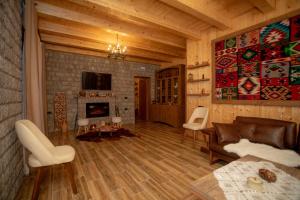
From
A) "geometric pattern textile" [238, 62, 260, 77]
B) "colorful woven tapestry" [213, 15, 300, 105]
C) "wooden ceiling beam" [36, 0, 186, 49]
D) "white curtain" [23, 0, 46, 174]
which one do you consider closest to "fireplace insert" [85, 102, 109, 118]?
"white curtain" [23, 0, 46, 174]

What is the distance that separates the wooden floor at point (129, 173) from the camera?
171 centimetres

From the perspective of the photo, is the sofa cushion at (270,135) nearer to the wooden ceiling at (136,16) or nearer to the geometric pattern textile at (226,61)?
the geometric pattern textile at (226,61)

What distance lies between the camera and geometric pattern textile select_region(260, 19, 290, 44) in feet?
7.66

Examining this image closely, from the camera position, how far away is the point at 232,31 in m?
3.06

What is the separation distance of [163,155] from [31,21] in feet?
10.6

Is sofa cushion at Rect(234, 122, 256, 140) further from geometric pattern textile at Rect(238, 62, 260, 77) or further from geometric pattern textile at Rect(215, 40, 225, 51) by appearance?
geometric pattern textile at Rect(215, 40, 225, 51)

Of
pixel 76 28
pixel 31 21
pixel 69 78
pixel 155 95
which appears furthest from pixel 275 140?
pixel 69 78

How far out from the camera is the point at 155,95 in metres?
7.08

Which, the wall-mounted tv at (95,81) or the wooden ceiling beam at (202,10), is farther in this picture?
the wall-mounted tv at (95,81)

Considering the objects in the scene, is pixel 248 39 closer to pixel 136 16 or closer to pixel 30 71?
pixel 136 16

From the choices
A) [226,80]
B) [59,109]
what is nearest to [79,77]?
[59,109]

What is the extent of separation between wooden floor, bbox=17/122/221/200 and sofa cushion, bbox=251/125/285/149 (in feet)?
2.56

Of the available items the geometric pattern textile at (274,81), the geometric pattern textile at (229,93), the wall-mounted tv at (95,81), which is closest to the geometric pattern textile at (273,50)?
the geometric pattern textile at (274,81)

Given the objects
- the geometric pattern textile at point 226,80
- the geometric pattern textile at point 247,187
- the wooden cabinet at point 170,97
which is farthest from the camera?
the wooden cabinet at point 170,97
